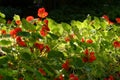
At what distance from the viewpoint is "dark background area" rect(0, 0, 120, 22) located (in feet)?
42.9

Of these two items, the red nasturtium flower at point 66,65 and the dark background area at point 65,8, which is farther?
the dark background area at point 65,8

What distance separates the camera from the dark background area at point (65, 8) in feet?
42.9

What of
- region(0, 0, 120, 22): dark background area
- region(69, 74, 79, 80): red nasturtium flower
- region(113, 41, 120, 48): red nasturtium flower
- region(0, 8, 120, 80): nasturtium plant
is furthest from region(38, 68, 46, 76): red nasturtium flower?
region(0, 0, 120, 22): dark background area

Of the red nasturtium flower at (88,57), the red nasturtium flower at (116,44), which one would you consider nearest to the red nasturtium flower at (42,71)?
the red nasturtium flower at (88,57)

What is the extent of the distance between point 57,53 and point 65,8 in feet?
36.5

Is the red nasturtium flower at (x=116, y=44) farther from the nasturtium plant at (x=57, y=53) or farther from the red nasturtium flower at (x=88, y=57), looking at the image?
the red nasturtium flower at (x=88, y=57)

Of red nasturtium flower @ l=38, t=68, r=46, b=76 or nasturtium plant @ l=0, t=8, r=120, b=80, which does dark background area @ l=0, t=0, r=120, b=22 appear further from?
red nasturtium flower @ l=38, t=68, r=46, b=76

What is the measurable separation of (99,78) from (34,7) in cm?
1352

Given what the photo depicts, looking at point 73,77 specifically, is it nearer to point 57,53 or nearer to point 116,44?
point 57,53

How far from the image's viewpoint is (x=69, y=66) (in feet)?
9.91

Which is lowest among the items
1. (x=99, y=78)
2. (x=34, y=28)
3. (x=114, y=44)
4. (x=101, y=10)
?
(x=101, y=10)

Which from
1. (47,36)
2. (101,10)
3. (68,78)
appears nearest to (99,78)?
(68,78)

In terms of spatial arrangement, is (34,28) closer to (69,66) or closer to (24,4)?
(69,66)

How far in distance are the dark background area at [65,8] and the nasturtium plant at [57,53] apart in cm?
911
